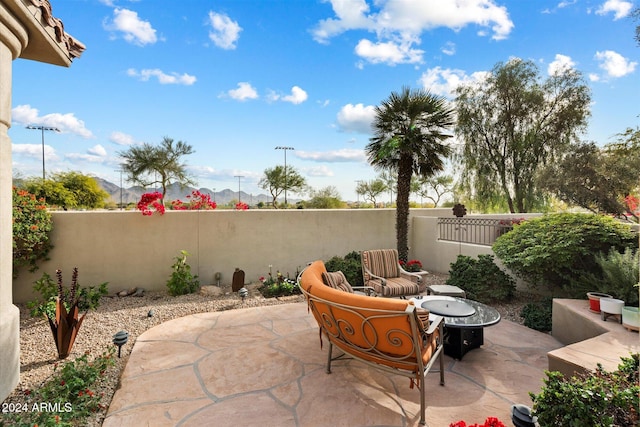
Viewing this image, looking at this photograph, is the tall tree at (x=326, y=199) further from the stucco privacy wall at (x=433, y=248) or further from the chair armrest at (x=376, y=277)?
the chair armrest at (x=376, y=277)

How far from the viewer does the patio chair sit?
17.3 feet

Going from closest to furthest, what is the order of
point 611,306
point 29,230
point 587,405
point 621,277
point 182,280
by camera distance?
1. point 587,405
2. point 611,306
3. point 621,277
4. point 29,230
5. point 182,280

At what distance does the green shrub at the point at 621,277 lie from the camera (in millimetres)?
3959

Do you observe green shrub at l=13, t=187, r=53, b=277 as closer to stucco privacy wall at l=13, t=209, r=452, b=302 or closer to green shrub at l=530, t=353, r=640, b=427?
stucco privacy wall at l=13, t=209, r=452, b=302

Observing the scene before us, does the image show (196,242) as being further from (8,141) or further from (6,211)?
(8,141)

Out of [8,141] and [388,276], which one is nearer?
[8,141]

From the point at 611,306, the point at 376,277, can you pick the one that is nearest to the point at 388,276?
the point at 376,277

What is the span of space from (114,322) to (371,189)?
37.0 m

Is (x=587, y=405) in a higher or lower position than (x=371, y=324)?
lower

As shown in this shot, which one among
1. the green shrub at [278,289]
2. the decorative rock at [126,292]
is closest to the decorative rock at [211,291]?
the green shrub at [278,289]

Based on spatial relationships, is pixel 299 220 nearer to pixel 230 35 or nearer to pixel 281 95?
pixel 230 35

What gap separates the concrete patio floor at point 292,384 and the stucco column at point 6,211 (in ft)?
3.23

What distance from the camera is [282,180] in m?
37.6

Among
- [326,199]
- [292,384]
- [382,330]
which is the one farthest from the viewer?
[326,199]
